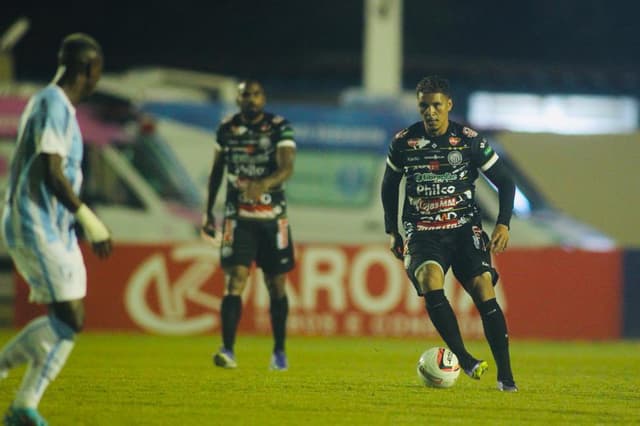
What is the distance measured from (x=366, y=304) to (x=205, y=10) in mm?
16949

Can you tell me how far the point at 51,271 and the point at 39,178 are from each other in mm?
449

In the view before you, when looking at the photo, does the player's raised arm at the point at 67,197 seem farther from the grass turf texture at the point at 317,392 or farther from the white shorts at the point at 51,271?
the grass turf texture at the point at 317,392

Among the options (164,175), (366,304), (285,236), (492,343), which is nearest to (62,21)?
(164,175)

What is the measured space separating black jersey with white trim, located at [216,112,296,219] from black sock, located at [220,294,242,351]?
24.9 inches

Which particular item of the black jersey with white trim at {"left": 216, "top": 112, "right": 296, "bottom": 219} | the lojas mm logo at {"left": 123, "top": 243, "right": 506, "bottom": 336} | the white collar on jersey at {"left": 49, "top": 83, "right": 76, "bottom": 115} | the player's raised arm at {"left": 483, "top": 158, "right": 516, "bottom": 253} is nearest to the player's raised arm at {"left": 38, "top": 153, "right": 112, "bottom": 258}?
the white collar on jersey at {"left": 49, "top": 83, "right": 76, "bottom": 115}

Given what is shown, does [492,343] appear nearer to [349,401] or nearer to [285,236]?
[349,401]

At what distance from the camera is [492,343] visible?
8.93m

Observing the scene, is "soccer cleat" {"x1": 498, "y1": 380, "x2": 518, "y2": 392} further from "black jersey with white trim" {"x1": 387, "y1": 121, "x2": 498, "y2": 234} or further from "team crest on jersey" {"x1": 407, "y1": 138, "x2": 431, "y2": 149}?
"team crest on jersey" {"x1": 407, "y1": 138, "x2": 431, "y2": 149}

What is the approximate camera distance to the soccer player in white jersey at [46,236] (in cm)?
669

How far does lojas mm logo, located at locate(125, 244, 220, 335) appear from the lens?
54.5 feet

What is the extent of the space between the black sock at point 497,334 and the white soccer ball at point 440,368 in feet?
1.05

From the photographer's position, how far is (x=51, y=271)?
6734mm

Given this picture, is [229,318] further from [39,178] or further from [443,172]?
[39,178]

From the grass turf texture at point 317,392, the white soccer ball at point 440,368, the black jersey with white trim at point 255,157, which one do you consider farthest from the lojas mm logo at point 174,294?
the white soccer ball at point 440,368
